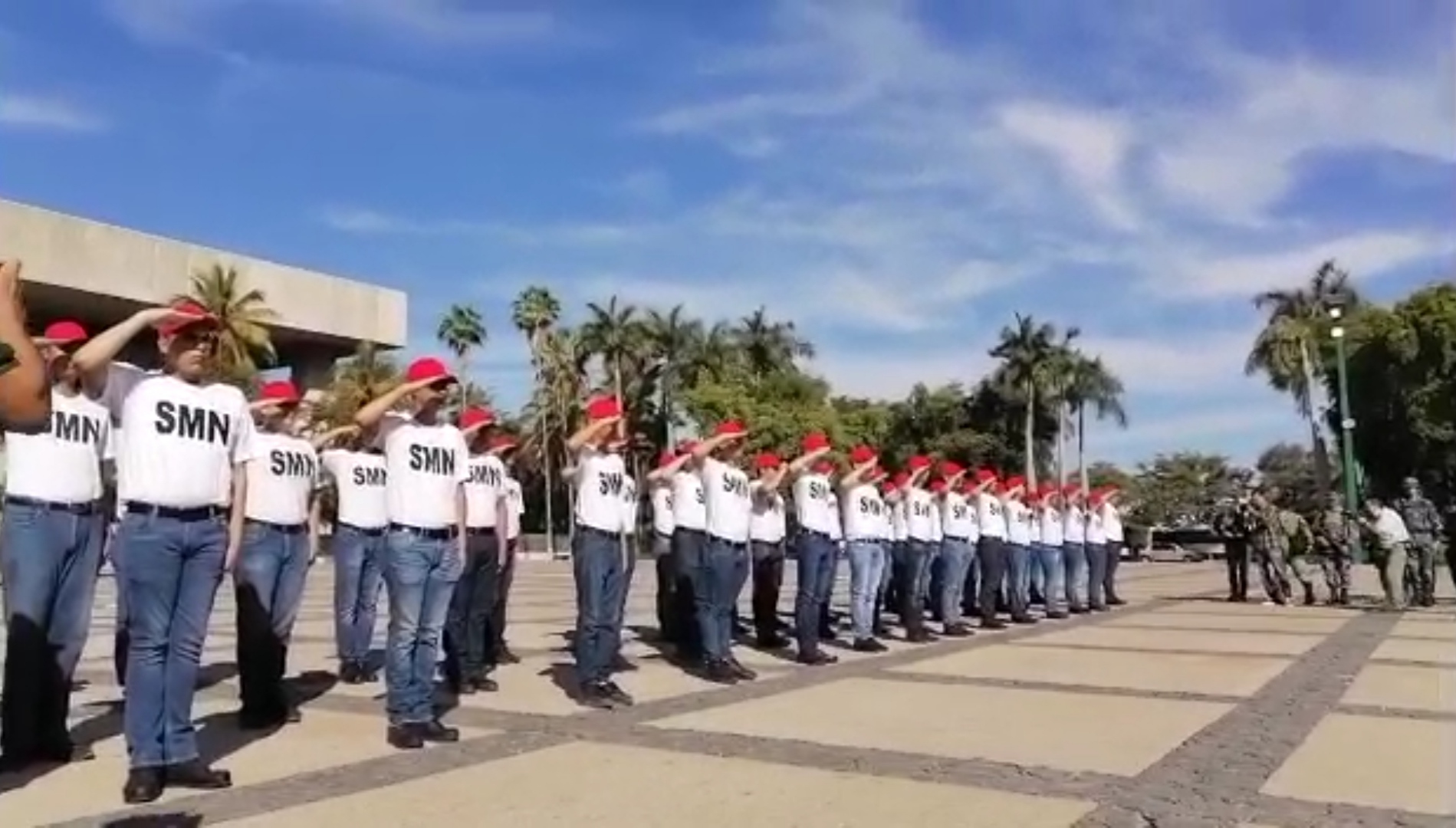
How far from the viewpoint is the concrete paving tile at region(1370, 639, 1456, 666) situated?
10867 millimetres

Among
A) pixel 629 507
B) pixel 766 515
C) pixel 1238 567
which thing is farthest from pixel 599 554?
pixel 1238 567

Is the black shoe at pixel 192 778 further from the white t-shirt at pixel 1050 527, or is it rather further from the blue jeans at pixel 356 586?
the white t-shirt at pixel 1050 527

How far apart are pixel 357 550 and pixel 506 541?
1.08 m

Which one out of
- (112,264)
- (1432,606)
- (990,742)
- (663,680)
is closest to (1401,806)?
(990,742)

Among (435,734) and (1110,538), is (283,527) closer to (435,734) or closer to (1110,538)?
(435,734)

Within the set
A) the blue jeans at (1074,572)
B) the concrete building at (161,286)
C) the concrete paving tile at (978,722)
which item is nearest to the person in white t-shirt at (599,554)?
the concrete paving tile at (978,722)

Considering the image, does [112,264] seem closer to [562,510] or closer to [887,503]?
[562,510]

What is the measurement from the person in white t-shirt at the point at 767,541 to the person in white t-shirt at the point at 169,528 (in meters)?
4.95

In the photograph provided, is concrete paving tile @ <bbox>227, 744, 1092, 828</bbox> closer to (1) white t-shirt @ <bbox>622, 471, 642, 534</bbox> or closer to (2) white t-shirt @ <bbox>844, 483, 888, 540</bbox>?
(1) white t-shirt @ <bbox>622, 471, 642, 534</bbox>

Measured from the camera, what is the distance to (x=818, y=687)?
8.80m

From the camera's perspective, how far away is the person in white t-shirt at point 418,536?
6688mm

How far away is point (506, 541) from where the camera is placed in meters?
9.60

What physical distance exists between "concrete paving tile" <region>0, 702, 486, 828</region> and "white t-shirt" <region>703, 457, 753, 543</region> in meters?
2.88

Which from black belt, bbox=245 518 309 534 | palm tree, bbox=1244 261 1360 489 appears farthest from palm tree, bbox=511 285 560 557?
black belt, bbox=245 518 309 534
